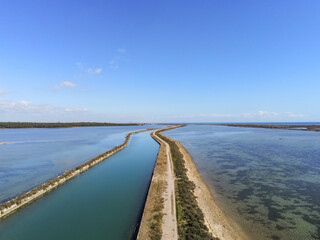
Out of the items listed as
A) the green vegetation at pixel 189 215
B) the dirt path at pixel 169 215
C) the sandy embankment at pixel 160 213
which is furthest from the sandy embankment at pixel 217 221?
the sandy embankment at pixel 160 213

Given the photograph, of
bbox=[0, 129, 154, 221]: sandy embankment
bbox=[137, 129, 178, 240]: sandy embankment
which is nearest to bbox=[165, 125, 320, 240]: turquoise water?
bbox=[137, 129, 178, 240]: sandy embankment

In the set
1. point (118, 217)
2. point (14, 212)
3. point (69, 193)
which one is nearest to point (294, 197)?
point (118, 217)

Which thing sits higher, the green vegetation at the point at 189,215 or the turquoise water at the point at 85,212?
the green vegetation at the point at 189,215

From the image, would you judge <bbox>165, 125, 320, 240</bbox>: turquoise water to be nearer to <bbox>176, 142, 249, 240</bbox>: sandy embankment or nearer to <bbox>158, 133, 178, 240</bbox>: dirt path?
<bbox>176, 142, 249, 240</bbox>: sandy embankment

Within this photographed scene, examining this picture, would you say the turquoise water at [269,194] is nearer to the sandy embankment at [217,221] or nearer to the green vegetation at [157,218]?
the sandy embankment at [217,221]

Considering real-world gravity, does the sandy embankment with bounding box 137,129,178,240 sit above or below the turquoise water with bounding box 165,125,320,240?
above

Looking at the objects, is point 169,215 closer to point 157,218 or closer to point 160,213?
point 160,213

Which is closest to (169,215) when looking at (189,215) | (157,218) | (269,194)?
(157,218)

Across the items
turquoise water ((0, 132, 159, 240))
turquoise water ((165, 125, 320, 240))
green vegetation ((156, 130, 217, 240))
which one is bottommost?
turquoise water ((0, 132, 159, 240))
